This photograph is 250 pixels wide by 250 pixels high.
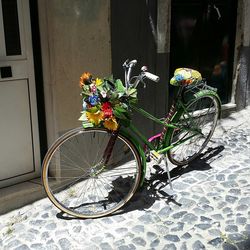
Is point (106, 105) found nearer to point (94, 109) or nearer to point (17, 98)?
point (94, 109)

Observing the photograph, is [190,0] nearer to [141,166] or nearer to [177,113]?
[177,113]

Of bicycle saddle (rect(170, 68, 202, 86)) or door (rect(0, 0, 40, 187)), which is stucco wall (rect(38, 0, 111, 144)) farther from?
bicycle saddle (rect(170, 68, 202, 86))

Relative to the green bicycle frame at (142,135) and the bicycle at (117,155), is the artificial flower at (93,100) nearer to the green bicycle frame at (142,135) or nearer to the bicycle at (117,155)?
the bicycle at (117,155)

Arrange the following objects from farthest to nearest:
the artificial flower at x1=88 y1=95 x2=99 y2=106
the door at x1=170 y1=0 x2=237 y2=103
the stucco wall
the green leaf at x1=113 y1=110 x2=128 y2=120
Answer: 1. the door at x1=170 y1=0 x2=237 y2=103
2. the stucco wall
3. the green leaf at x1=113 y1=110 x2=128 y2=120
4. the artificial flower at x1=88 y1=95 x2=99 y2=106

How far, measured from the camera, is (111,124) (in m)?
3.75

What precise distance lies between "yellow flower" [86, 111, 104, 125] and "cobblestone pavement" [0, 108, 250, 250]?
96cm

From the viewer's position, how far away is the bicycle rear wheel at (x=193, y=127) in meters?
4.63

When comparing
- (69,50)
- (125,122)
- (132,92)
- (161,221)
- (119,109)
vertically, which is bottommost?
(161,221)

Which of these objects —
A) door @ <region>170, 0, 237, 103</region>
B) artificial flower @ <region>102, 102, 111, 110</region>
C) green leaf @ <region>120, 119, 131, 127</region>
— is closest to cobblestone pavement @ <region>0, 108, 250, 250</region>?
green leaf @ <region>120, 119, 131, 127</region>

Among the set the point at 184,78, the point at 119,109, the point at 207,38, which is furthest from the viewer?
the point at 207,38

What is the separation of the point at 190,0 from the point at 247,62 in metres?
1.47

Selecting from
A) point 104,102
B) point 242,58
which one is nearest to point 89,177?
point 104,102

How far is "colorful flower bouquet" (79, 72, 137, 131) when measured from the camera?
3643mm

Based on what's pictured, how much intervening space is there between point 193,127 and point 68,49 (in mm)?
1616
